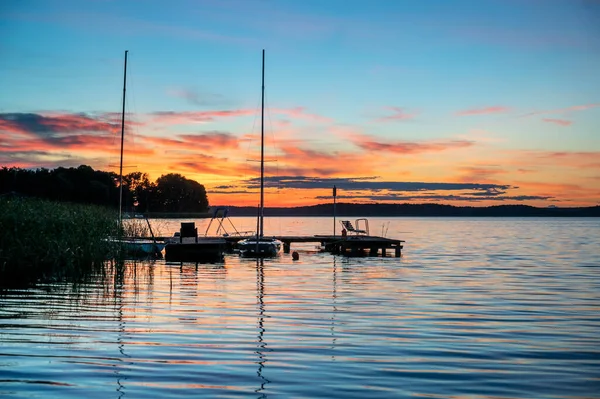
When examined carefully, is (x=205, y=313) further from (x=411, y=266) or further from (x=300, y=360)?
(x=411, y=266)

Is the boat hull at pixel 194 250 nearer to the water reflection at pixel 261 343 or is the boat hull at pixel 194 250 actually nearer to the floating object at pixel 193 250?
the floating object at pixel 193 250

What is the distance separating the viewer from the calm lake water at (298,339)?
464 inches

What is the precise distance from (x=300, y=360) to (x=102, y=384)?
4069 mm

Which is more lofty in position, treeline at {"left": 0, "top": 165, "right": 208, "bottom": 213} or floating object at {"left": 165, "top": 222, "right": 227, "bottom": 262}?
treeline at {"left": 0, "top": 165, "right": 208, "bottom": 213}

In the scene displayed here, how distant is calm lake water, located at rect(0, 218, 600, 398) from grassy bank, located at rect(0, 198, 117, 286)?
4.73 ft

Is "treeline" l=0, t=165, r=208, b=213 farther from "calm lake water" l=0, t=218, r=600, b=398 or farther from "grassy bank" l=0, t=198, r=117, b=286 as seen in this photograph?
"calm lake water" l=0, t=218, r=600, b=398

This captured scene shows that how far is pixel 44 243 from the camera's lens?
29.2 meters

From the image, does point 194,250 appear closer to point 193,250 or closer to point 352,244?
point 193,250

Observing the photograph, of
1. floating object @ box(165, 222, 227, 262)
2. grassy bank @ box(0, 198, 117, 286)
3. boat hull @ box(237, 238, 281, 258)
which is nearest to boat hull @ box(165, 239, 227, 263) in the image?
floating object @ box(165, 222, 227, 262)

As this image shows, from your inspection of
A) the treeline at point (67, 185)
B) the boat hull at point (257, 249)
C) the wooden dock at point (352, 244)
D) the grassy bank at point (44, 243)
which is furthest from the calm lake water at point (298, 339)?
the treeline at point (67, 185)

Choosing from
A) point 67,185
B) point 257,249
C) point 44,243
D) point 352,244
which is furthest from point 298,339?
point 67,185

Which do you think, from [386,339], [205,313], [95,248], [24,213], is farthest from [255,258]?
[386,339]

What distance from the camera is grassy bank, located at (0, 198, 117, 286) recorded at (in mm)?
28312

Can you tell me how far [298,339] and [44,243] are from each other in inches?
662
